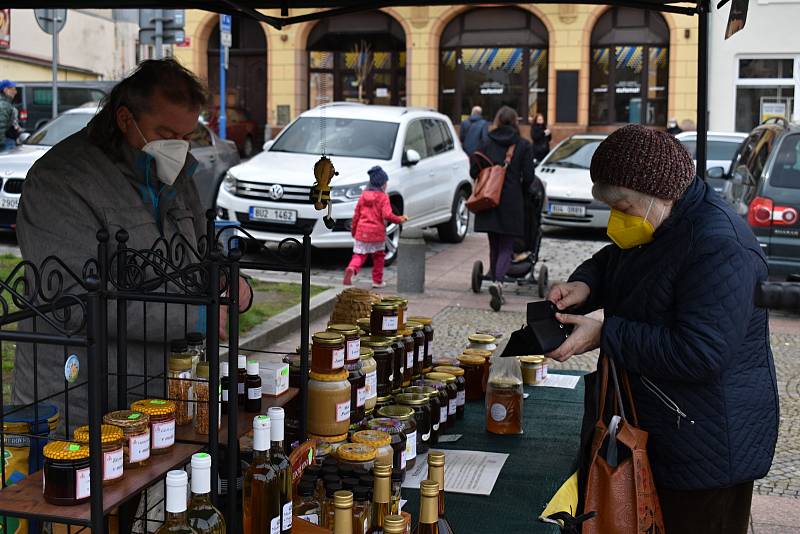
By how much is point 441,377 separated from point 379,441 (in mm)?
1057

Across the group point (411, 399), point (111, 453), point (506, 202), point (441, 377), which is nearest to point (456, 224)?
point (506, 202)

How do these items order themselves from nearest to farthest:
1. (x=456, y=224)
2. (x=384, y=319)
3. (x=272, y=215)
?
(x=384, y=319)
(x=272, y=215)
(x=456, y=224)

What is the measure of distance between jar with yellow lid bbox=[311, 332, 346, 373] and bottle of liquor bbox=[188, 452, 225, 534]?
0.88 meters

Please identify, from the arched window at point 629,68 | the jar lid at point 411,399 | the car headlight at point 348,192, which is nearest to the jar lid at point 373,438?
the jar lid at point 411,399

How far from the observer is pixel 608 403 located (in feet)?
9.89

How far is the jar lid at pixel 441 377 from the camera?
3.90m

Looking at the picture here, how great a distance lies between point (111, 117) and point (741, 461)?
7.20 feet

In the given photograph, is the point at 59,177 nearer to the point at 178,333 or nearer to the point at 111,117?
the point at 111,117

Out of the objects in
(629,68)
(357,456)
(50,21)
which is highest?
(629,68)

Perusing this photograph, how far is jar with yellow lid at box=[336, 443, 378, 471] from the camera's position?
8.93ft

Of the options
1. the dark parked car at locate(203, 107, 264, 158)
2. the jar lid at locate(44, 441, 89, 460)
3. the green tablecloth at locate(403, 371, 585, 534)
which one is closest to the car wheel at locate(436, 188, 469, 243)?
the green tablecloth at locate(403, 371, 585, 534)

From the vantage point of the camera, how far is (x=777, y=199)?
9867 mm

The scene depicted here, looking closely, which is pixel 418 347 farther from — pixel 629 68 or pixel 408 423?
pixel 629 68

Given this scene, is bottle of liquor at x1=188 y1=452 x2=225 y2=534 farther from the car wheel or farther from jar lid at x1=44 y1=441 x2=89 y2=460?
the car wheel
